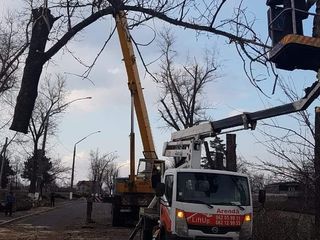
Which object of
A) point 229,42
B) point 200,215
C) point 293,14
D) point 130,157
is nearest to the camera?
point 229,42

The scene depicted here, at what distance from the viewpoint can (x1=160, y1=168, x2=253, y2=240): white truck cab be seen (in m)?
12.4

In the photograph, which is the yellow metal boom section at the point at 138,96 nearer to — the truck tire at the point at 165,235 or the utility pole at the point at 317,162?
the truck tire at the point at 165,235

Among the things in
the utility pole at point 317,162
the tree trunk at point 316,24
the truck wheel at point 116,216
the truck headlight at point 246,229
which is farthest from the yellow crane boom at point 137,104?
the tree trunk at point 316,24

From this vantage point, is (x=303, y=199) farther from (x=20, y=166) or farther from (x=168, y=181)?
(x=20, y=166)

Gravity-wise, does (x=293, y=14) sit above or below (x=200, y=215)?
above

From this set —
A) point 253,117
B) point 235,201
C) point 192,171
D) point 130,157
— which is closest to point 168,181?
point 192,171

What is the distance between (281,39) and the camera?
7.99 meters

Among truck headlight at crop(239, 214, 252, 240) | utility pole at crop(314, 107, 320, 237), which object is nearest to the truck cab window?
truck headlight at crop(239, 214, 252, 240)

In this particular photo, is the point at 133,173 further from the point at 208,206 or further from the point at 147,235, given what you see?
the point at 208,206

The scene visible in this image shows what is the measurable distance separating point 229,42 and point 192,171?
6.20 meters

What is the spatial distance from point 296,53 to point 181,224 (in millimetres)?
5750

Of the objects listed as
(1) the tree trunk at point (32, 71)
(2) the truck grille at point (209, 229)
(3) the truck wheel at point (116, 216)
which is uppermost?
(1) the tree trunk at point (32, 71)

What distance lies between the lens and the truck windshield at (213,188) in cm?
1263

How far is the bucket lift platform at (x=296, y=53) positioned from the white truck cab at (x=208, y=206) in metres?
4.88
